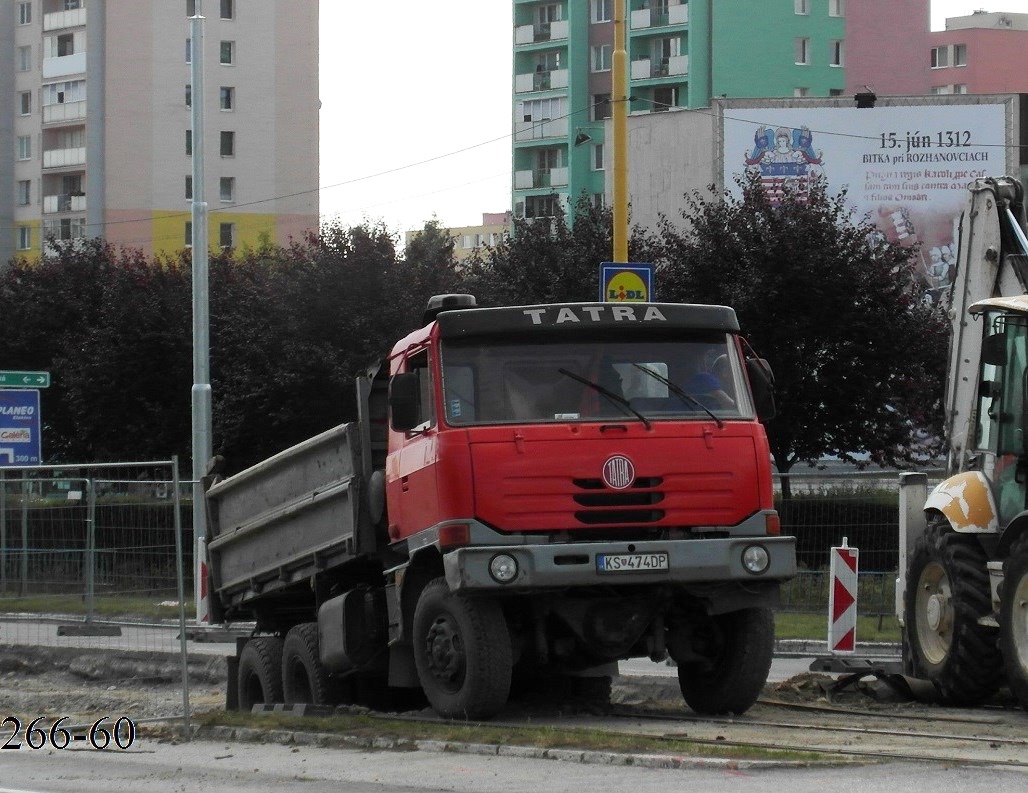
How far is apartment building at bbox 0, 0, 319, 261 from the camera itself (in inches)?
3425

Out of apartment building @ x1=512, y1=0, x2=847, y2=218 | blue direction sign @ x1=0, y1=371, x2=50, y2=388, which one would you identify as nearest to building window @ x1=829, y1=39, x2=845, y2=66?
apartment building @ x1=512, y1=0, x2=847, y2=218

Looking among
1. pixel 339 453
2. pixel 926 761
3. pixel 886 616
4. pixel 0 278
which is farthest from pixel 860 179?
pixel 926 761

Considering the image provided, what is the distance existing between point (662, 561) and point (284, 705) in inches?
138

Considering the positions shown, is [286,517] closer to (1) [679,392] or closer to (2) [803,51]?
(1) [679,392]

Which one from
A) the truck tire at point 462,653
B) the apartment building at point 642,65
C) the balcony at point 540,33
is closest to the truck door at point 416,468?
the truck tire at point 462,653

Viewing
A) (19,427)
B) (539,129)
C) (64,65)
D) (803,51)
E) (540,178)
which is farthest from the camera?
(540,178)

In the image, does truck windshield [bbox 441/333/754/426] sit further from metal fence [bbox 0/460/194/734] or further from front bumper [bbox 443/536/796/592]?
metal fence [bbox 0/460/194/734]

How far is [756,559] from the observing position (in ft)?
37.3

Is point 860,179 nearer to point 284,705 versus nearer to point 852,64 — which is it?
point 852,64

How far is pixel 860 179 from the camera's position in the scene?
51.1m

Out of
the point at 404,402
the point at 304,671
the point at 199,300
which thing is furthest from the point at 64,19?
the point at 404,402

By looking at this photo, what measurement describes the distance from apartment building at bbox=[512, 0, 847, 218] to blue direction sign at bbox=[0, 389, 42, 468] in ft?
162

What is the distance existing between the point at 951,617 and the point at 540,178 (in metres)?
81.4

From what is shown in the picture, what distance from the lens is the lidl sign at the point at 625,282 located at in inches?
714
